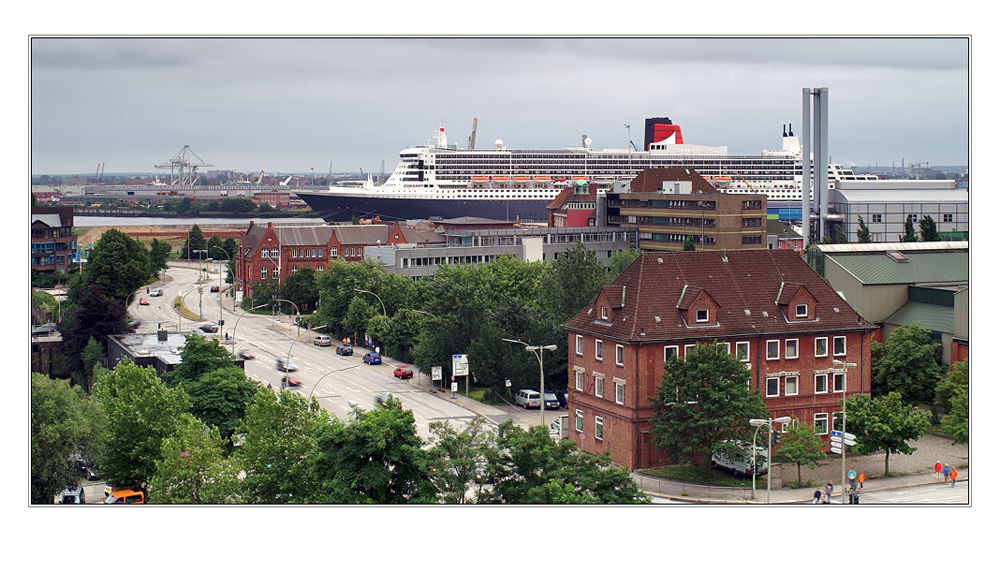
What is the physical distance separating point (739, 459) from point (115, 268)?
263 ft

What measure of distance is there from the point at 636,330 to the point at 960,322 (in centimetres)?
1850

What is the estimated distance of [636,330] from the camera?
45.7 m

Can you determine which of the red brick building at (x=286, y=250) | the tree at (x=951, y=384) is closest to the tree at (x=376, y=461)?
the tree at (x=951, y=384)

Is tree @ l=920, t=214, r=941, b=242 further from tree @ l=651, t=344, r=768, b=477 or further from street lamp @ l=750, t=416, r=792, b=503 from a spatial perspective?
tree @ l=651, t=344, r=768, b=477

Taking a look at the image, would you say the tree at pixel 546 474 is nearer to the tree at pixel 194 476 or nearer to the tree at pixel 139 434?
the tree at pixel 194 476

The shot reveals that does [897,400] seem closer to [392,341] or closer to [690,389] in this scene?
[690,389]

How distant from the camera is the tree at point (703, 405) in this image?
4341 centimetres

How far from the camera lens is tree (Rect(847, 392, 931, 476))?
44.2 metres

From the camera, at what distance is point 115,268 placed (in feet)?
354

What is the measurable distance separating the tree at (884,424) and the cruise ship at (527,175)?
138083 millimetres

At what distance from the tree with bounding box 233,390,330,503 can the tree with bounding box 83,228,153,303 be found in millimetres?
72804

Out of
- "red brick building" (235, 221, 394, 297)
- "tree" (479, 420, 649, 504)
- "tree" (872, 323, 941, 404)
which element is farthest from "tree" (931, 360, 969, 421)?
"red brick building" (235, 221, 394, 297)

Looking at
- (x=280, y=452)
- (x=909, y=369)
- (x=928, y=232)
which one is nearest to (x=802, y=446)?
(x=909, y=369)

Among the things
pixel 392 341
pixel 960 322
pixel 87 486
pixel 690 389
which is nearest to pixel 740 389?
pixel 690 389
